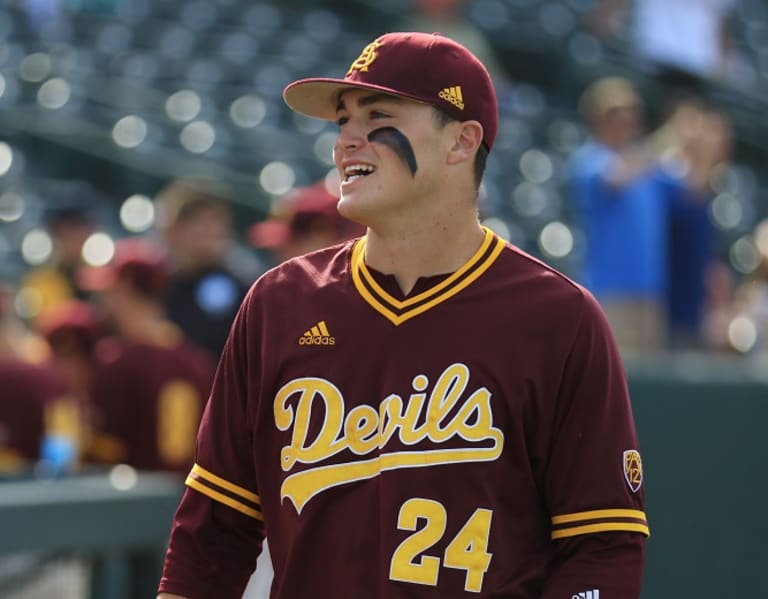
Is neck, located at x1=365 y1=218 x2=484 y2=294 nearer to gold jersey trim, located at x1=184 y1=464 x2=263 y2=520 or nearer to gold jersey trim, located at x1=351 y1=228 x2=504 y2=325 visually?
gold jersey trim, located at x1=351 y1=228 x2=504 y2=325

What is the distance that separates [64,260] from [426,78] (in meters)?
6.31

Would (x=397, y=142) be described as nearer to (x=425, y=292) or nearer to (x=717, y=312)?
(x=425, y=292)

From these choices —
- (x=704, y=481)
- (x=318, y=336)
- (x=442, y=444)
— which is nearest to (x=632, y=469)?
(x=442, y=444)

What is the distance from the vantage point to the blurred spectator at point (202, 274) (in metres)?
6.80

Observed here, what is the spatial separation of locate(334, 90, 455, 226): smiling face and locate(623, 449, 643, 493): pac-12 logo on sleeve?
1.98 feet

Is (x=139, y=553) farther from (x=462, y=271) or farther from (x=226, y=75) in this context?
(x=226, y=75)

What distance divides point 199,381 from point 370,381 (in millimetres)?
3553

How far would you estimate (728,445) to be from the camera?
5340 millimetres

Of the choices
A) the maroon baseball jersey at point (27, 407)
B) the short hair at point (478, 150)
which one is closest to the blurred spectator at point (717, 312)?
the maroon baseball jersey at point (27, 407)

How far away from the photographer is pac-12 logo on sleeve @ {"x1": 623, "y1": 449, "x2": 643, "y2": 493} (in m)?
2.87

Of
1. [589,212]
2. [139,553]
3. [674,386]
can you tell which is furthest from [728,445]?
[589,212]

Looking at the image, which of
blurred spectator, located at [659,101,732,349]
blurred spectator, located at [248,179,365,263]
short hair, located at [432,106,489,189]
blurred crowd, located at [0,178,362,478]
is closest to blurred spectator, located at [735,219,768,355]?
blurred spectator, located at [659,101,732,349]

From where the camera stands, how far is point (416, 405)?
2883mm

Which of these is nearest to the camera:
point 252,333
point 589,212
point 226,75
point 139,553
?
point 252,333
